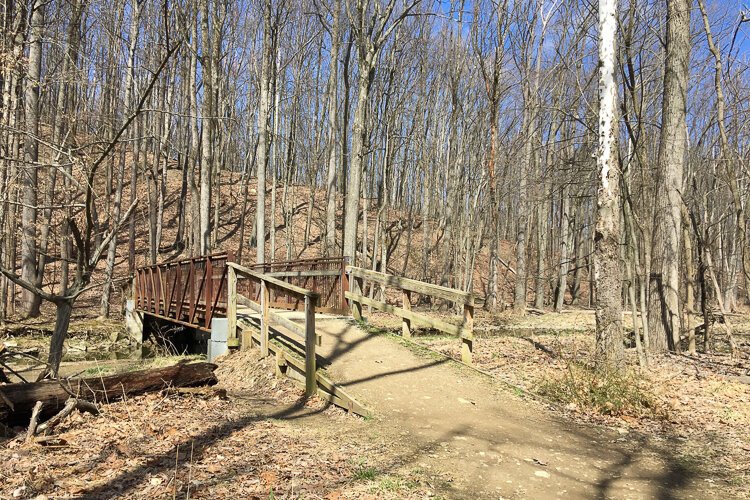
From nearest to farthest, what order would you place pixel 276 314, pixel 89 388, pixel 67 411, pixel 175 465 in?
pixel 175 465 < pixel 67 411 < pixel 89 388 < pixel 276 314

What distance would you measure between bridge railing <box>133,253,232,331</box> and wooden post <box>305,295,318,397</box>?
10.9 feet

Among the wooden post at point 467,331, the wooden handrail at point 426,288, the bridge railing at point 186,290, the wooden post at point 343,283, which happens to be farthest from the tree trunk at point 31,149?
the wooden post at point 467,331

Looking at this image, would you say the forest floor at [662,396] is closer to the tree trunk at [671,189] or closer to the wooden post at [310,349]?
the tree trunk at [671,189]

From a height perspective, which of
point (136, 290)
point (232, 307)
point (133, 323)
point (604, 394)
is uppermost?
point (232, 307)

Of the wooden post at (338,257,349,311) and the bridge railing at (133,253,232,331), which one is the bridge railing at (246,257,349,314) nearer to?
the wooden post at (338,257,349,311)

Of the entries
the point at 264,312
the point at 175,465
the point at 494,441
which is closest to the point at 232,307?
the point at 264,312

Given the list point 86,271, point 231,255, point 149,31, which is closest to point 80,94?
point 149,31

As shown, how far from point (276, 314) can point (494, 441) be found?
13.1 ft

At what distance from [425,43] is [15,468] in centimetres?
2536

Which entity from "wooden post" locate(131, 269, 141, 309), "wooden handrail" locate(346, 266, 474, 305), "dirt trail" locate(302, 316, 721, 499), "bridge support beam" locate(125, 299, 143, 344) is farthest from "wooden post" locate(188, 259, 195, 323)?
"wooden post" locate(131, 269, 141, 309)

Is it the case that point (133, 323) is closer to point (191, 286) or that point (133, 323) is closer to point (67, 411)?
point (191, 286)

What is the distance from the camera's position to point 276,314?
7.84 meters

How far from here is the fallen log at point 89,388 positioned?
566 centimetres

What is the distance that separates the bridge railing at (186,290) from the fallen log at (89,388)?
8.32 ft
